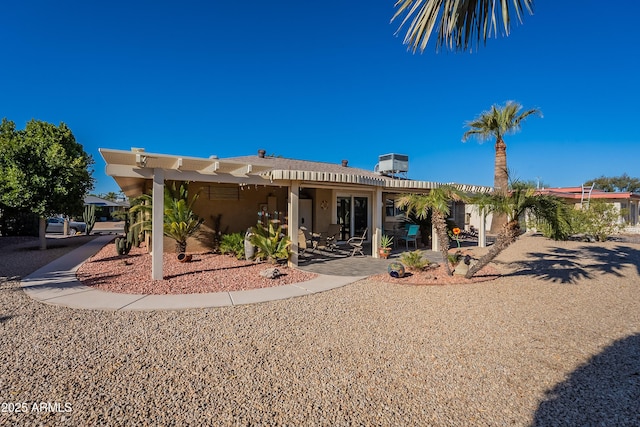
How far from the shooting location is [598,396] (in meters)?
3.25

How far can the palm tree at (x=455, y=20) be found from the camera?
3.70m

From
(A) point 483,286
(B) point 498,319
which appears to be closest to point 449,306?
(B) point 498,319

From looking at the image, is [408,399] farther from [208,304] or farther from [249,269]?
[249,269]

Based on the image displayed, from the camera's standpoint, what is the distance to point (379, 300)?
6668 millimetres

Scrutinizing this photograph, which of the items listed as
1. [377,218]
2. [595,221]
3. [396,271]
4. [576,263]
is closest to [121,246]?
[396,271]

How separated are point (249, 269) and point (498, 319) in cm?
653

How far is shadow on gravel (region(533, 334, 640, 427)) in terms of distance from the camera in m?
2.89

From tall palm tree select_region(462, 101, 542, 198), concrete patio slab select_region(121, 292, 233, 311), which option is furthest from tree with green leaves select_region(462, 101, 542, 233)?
concrete patio slab select_region(121, 292, 233, 311)

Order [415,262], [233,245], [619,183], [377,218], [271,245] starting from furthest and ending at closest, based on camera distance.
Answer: [619,183], [377,218], [233,245], [271,245], [415,262]

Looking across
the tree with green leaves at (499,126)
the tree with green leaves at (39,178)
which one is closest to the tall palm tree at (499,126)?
the tree with green leaves at (499,126)

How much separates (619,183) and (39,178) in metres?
77.6

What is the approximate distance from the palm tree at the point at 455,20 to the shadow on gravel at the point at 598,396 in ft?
13.1

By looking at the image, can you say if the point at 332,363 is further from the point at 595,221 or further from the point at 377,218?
the point at 595,221

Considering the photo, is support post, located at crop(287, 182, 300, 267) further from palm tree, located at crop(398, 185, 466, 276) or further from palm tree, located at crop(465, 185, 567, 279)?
palm tree, located at crop(465, 185, 567, 279)
